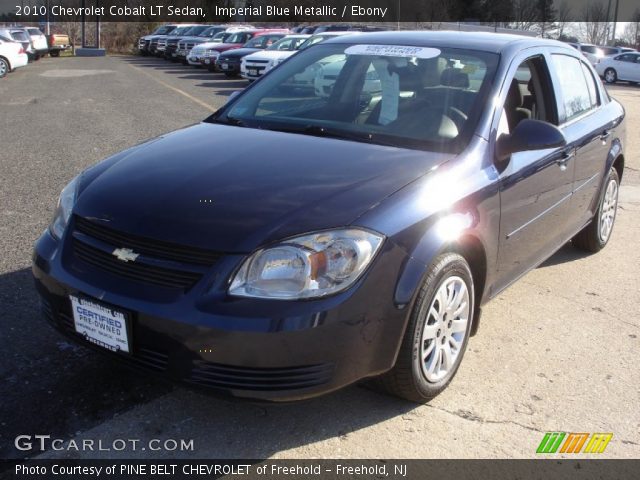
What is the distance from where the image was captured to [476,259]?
354cm

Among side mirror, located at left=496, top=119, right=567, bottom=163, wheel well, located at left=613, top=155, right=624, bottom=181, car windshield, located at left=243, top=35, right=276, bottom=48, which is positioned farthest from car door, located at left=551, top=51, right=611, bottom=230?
car windshield, located at left=243, top=35, right=276, bottom=48

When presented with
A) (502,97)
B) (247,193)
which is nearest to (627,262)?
(502,97)

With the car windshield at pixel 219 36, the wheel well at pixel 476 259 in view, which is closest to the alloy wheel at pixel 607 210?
the wheel well at pixel 476 259

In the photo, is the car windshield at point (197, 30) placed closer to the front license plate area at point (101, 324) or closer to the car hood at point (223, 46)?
the car hood at point (223, 46)

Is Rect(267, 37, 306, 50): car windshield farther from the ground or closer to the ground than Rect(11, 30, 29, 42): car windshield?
farther from the ground

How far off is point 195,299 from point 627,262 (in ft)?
13.6

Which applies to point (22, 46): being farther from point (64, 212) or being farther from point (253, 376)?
point (253, 376)

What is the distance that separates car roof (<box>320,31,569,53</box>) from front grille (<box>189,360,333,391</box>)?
2325 mm

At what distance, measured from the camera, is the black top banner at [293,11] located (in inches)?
1973

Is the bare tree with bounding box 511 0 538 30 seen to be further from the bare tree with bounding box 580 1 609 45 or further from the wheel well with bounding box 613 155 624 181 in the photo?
the wheel well with bounding box 613 155 624 181

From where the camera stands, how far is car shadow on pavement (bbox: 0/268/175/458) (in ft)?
9.84

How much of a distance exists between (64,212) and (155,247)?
0.79 m

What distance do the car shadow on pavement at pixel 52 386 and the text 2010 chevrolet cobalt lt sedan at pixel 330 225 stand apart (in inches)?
13.8

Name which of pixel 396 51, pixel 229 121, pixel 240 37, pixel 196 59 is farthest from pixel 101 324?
pixel 240 37
